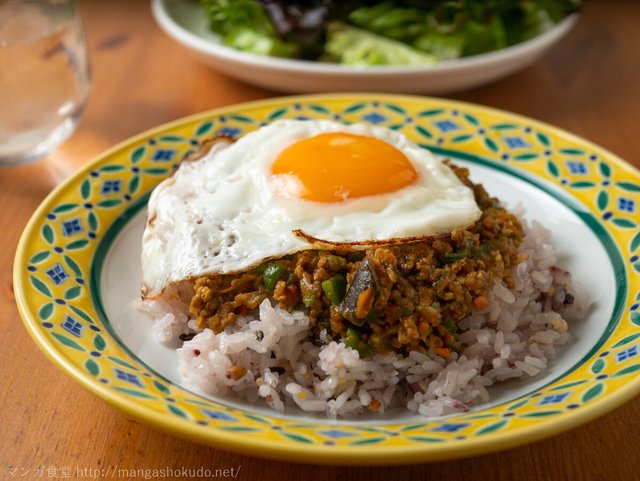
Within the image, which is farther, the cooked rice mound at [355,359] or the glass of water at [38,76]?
the glass of water at [38,76]

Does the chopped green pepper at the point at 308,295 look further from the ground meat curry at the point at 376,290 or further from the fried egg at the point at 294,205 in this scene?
the fried egg at the point at 294,205

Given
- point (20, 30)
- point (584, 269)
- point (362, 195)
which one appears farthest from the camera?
point (20, 30)

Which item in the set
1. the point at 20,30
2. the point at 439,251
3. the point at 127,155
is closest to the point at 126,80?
the point at 20,30

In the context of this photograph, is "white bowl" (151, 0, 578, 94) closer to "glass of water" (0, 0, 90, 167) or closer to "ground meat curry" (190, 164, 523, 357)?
"glass of water" (0, 0, 90, 167)

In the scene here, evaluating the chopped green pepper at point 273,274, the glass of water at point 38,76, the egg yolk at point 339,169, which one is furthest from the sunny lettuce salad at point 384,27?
the chopped green pepper at point 273,274

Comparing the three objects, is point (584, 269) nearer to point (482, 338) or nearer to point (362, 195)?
point (482, 338)

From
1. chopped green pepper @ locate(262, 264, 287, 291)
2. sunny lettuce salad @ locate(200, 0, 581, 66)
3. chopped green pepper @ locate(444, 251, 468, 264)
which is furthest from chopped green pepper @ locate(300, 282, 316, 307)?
sunny lettuce salad @ locate(200, 0, 581, 66)

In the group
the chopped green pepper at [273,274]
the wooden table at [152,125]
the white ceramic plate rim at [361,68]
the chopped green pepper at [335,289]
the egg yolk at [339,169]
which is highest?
the egg yolk at [339,169]
